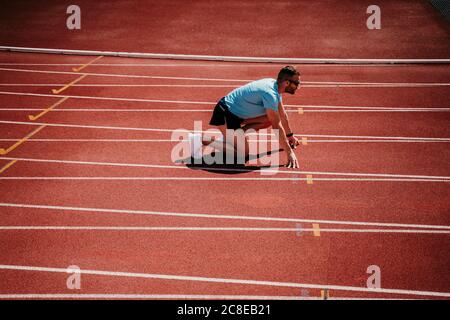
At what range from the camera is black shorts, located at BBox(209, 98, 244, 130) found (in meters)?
7.57

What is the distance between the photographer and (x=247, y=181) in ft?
23.4

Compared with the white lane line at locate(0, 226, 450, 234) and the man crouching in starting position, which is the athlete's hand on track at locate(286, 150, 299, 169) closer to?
the man crouching in starting position

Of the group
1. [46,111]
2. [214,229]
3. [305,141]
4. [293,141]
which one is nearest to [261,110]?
[293,141]

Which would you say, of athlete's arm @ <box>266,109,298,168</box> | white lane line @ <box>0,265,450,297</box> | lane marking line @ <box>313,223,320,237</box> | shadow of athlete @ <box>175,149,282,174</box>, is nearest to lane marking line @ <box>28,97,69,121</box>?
shadow of athlete @ <box>175,149,282,174</box>

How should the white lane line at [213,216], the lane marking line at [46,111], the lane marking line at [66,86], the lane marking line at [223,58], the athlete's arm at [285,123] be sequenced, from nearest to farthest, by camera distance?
the white lane line at [213,216] → the athlete's arm at [285,123] → the lane marking line at [46,111] → the lane marking line at [66,86] → the lane marking line at [223,58]

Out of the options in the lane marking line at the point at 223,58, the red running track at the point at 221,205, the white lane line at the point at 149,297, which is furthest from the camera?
the lane marking line at the point at 223,58

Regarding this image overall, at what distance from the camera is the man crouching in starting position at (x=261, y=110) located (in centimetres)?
712

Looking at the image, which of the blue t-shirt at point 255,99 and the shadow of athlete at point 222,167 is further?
the shadow of athlete at point 222,167

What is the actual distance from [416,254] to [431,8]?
1267 centimetres

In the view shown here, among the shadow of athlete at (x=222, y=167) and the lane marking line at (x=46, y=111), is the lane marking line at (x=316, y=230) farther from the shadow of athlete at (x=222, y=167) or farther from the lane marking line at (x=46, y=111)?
the lane marking line at (x=46, y=111)

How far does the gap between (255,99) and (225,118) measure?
0.56m

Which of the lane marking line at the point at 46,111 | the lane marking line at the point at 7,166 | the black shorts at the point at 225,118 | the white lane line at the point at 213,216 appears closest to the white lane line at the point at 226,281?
the white lane line at the point at 213,216

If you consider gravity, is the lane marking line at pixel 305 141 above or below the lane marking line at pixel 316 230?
above

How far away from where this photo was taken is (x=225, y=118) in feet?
25.0
